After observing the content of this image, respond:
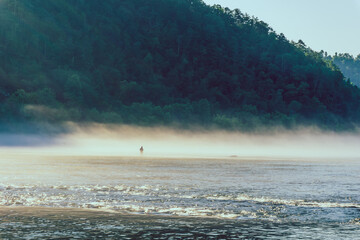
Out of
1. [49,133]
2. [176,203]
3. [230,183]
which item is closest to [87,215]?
[176,203]

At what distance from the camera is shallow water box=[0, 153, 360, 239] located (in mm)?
24609

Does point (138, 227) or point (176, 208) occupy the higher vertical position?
point (176, 208)

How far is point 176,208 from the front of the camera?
30516 mm

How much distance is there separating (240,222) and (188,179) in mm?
20663

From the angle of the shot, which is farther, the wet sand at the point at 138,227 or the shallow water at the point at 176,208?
the shallow water at the point at 176,208

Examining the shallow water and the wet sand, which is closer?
the wet sand

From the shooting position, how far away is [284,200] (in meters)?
34.3

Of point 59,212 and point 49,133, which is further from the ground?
point 49,133

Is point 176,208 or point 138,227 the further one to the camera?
point 176,208

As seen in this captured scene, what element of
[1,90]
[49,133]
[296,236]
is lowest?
[296,236]

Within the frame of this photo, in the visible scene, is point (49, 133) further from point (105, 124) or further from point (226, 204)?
point (226, 204)

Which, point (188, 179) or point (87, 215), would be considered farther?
point (188, 179)

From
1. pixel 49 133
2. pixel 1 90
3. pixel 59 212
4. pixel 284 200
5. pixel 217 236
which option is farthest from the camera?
pixel 1 90

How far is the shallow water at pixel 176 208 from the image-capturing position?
24.6 m
